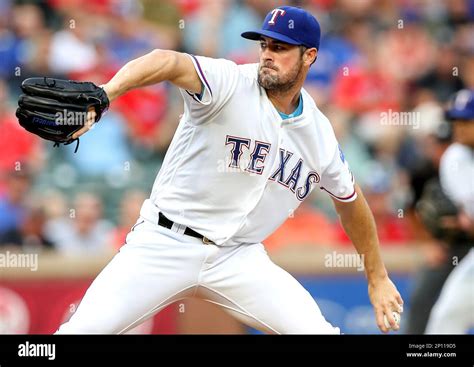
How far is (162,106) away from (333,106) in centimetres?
169

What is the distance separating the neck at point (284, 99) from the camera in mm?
4949

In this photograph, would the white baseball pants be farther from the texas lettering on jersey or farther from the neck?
the neck

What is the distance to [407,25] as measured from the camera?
10.6 metres

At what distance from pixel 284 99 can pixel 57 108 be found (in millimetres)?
1405

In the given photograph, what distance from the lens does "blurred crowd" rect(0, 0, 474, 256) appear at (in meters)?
8.21

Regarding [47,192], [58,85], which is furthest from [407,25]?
[58,85]

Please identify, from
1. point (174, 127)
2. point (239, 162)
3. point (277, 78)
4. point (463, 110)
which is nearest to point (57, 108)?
point (239, 162)

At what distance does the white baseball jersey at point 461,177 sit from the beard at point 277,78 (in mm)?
3075

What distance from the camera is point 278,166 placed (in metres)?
4.94

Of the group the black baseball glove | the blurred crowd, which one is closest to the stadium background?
the blurred crowd

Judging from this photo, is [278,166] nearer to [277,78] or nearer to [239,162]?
[239,162]

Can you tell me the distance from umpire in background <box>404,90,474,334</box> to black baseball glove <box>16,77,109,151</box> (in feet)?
13.8

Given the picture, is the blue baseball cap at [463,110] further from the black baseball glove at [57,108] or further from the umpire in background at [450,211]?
the black baseball glove at [57,108]
